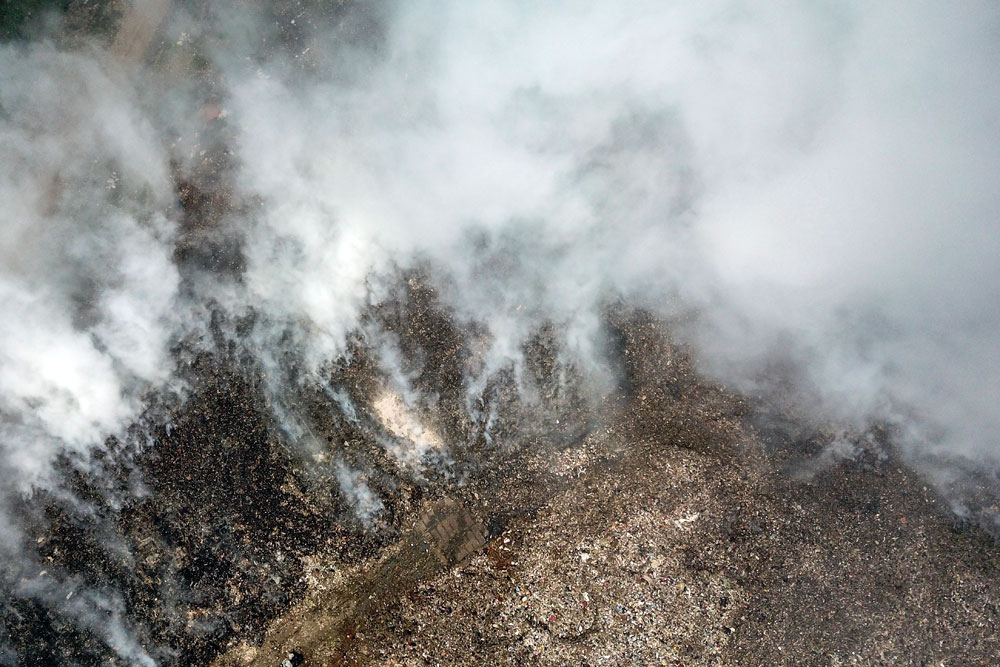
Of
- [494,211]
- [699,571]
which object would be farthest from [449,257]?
[699,571]

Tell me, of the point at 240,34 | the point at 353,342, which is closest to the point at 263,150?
the point at 240,34

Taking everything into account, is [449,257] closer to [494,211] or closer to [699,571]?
[494,211]

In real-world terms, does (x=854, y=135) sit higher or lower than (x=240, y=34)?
lower

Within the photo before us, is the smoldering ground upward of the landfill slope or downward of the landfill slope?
upward

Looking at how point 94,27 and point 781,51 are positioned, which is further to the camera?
point 94,27

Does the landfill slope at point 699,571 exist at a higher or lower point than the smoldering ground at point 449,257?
lower

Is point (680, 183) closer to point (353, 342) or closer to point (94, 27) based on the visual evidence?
point (353, 342)

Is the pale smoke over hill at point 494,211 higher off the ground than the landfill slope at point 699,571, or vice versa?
the pale smoke over hill at point 494,211

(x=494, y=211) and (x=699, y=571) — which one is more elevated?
(x=494, y=211)
